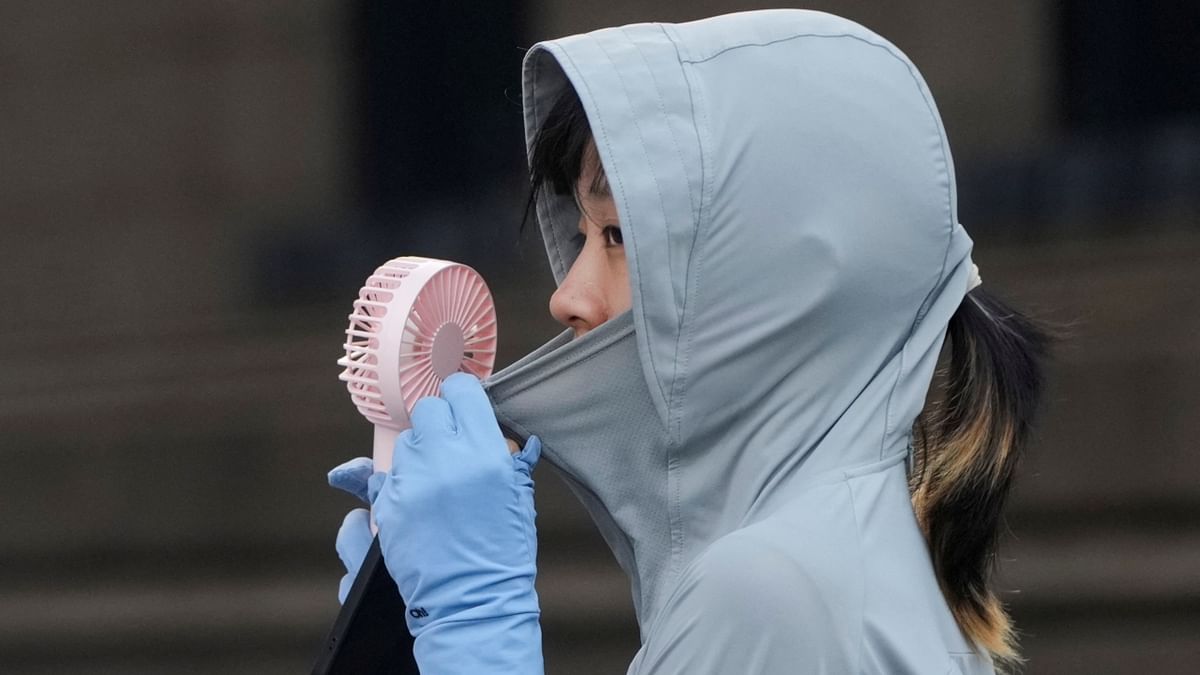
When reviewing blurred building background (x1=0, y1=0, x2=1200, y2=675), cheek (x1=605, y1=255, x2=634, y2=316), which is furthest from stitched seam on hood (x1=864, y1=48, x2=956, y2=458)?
blurred building background (x1=0, y1=0, x2=1200, y2=675)

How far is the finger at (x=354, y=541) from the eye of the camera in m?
1.83

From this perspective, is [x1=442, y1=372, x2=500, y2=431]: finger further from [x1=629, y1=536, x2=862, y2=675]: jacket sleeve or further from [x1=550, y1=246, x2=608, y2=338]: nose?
[x1=629, y1=536, x2=862, y2=675]: jacket sleeve

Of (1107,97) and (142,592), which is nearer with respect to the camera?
(1107,97)

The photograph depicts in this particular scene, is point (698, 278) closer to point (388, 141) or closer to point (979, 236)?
point (979, 236)

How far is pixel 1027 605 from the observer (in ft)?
14.5

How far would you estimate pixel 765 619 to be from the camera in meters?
1.19

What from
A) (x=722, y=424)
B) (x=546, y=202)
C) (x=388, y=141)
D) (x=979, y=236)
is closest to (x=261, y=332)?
(x=388, y=141)

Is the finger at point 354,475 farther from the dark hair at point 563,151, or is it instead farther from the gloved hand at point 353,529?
the dark hair at point 563,151

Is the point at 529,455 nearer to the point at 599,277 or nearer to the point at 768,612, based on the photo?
the point at 599,277

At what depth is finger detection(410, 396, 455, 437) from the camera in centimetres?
153

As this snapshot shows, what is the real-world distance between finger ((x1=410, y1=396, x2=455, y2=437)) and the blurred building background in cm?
298

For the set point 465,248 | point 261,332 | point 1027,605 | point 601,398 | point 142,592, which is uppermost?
point 601,398

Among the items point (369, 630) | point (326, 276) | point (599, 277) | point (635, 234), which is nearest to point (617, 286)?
point (599, 277)

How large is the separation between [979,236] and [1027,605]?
112 cm
